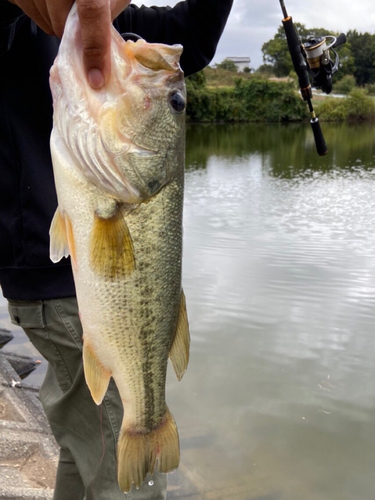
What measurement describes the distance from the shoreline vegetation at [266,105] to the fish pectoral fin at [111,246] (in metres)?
47.8

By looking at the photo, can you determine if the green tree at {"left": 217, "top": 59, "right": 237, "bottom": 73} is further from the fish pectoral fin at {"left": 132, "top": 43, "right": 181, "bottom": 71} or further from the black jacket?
the fish pectoral fin at {"left": 132, "top": 43, "right": 181, "bottom": 71}

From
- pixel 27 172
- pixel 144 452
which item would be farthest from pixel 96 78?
pixel 144 452

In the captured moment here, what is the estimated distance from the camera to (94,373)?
1.60 meters

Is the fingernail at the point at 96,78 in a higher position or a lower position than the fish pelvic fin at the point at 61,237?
higher

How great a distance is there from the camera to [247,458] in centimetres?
393

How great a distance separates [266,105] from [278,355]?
48.2 m

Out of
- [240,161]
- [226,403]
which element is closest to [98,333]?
[226,403]

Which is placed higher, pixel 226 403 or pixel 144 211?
pixel 144 211

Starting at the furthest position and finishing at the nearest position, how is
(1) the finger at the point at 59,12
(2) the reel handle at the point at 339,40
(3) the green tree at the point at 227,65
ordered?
(3) the green tree at the point at 227,65 → (2) the reel handle at the point at 339,40 → (1) the finger at the point at 59,12

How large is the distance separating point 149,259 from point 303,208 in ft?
37.8

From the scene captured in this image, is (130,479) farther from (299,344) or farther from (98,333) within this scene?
(299,344)

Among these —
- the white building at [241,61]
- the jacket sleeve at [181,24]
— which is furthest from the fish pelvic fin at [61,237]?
the white building at [241,61]

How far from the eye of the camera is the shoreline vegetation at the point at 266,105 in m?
48.2

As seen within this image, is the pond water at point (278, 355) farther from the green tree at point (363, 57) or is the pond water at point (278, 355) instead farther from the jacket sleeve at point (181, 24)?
the green tree at point (363, 57)
